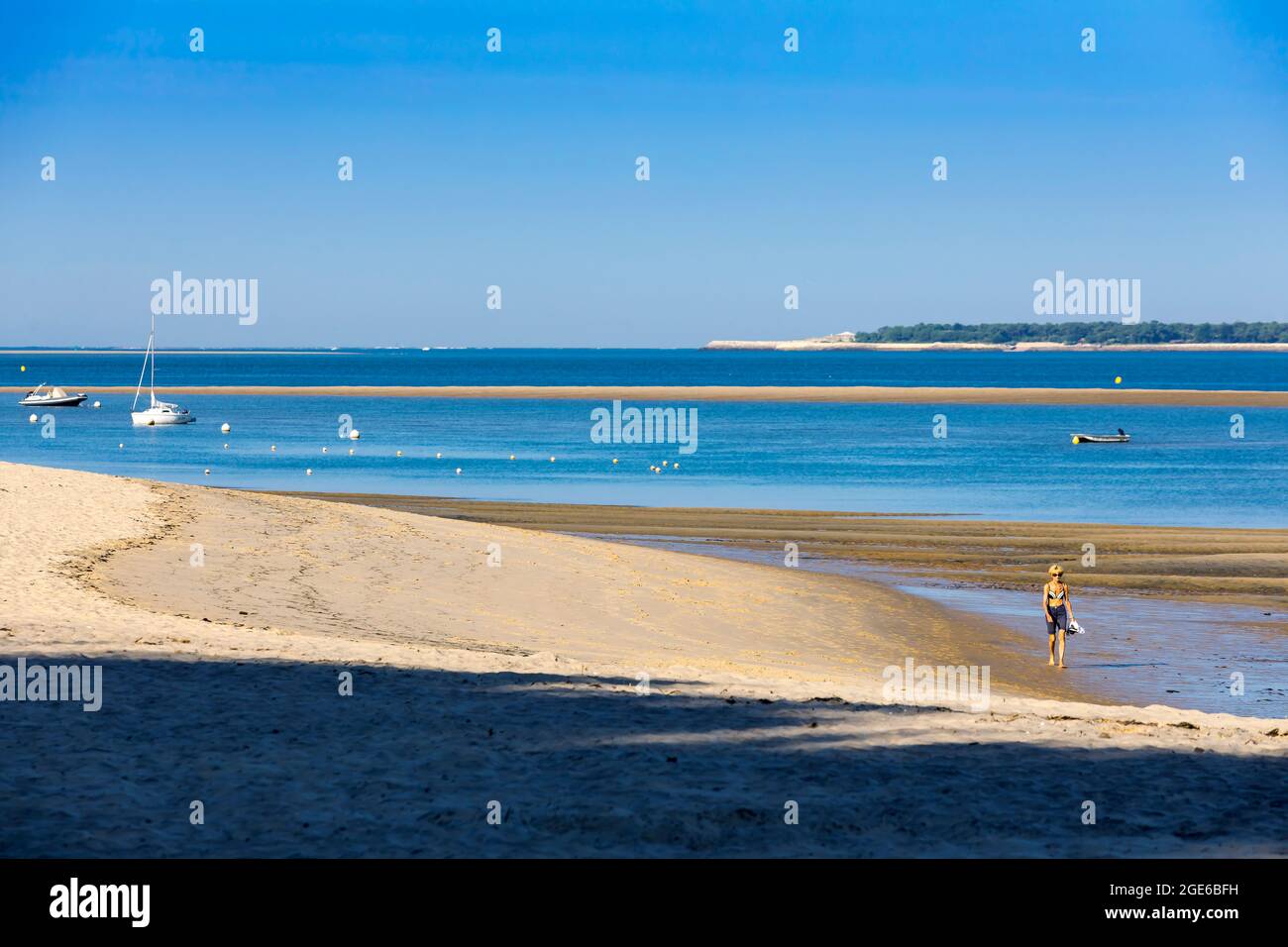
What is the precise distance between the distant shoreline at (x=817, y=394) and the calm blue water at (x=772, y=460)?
56.0 ft

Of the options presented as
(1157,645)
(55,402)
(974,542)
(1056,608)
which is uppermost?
(55,402)

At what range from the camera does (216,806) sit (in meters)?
8.90

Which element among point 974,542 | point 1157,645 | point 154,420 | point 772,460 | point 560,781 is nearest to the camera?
point 560,781

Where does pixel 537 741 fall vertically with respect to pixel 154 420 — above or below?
below

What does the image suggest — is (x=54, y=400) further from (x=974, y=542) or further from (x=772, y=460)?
(x=974, y=542)

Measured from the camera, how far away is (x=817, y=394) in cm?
14050

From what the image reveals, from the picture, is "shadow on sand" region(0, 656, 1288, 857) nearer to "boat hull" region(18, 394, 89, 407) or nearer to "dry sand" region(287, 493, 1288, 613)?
"dry sand" region(287, 493, 1288, 613)

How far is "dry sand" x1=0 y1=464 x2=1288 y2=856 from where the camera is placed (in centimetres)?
866

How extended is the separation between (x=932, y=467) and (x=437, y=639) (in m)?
44.7

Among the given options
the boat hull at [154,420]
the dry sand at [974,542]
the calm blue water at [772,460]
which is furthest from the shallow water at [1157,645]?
the boat hull at [154,420]

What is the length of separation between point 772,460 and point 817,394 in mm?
77615

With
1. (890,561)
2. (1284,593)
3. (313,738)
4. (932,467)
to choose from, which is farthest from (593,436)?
(313,738)
